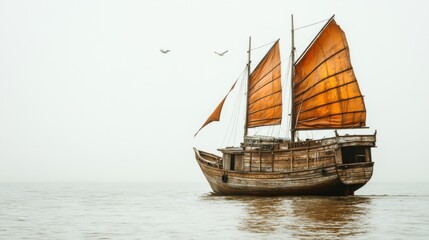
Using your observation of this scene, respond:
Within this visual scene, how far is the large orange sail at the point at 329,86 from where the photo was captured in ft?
101

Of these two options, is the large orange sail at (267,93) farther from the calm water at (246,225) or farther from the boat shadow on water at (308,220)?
the calm water at (246,225)

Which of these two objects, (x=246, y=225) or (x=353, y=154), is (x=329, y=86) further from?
(x=246, y=225)

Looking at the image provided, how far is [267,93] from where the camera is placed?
114 ft

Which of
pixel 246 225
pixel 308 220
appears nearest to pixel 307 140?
pixel 308 220

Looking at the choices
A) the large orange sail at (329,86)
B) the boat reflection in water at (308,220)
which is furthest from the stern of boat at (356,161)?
the boat reflection in water at (308,220)

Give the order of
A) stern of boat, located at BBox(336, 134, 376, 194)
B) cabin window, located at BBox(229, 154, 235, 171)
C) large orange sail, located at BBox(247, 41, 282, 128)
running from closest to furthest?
stern of boat, located at BBox(336, 134, 376, 194) → cabin window, located at BBox(229, 154, 235, 171) → large orange sail, located at BBox(247, 41, 282, 128)

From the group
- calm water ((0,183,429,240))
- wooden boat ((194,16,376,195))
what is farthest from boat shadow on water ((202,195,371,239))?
wooden boat ((194,16,376,195))

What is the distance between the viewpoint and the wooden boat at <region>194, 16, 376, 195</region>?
94.0 ft

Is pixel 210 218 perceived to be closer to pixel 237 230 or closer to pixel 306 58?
pixel 237 230

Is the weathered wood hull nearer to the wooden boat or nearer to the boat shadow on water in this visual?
the wooden boat

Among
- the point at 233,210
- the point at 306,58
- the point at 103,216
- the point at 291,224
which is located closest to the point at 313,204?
the point at 233,210

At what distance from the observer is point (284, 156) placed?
1184 inches

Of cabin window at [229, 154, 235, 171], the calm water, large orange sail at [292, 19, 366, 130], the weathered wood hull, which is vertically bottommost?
the calm water

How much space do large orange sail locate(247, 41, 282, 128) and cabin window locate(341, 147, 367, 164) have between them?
6.10 meters
